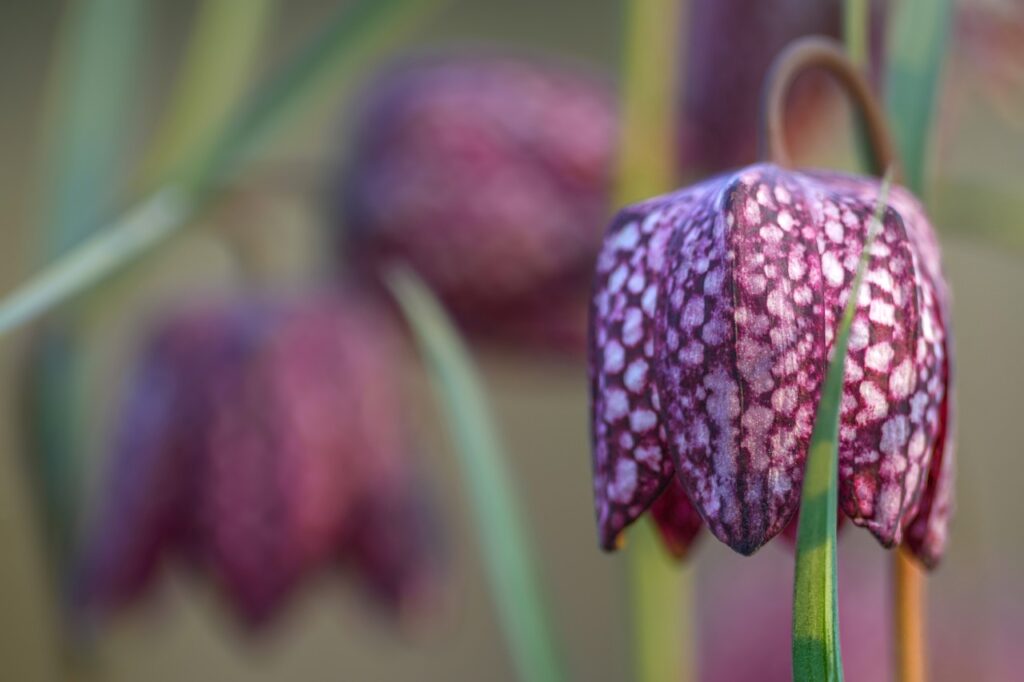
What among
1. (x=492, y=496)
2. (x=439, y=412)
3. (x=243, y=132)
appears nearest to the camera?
(x=492, y=496)

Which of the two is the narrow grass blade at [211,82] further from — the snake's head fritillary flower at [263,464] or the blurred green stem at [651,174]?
the blurred green stem at [651,174]

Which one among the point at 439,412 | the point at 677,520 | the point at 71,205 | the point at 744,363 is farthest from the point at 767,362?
the point at 439,412

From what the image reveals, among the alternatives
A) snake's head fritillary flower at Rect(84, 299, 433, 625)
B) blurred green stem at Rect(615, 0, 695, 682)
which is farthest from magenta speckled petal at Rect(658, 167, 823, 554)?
snake's head fritillary flower at Rect(84, 299, 433, 625)

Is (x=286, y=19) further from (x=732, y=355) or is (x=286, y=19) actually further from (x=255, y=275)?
(x=732, y=355)

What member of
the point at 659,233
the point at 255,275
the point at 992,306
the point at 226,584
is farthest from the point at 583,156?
the point at 992,306

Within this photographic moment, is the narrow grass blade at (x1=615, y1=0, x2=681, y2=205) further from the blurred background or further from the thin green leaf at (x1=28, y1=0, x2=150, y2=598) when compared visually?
the thin green leaf at (x1=28, y1=0, x2=150, y2=598)

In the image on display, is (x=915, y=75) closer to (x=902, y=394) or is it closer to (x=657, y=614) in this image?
(x=902, y=394)
